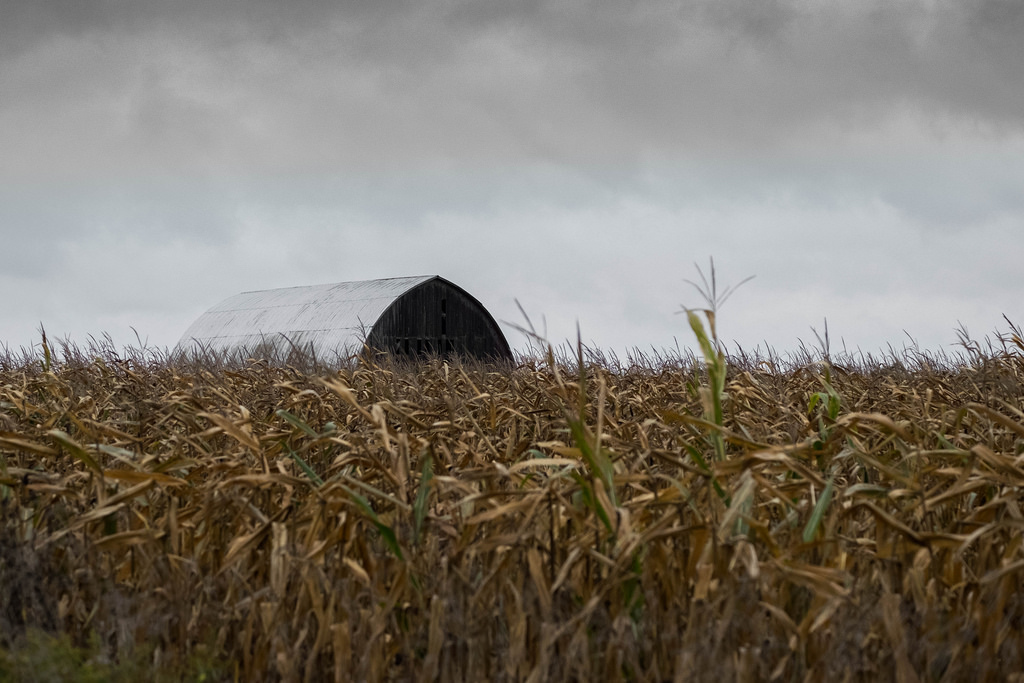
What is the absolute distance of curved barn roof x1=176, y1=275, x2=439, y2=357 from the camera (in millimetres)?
24125

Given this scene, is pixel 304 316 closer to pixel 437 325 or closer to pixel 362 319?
pixel 362 319

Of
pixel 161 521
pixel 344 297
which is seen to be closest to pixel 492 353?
pixel 344 297

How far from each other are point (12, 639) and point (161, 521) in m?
0.77

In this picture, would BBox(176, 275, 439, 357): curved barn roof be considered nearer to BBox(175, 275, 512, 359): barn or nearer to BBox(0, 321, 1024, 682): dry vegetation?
BBox(175, 275, 512, 359): barn

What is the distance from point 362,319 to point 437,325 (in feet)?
10.2

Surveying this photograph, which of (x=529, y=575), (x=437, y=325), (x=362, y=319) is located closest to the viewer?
(x=529, y=575)

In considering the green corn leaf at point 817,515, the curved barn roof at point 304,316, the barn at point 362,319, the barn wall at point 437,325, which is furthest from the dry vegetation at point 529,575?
the barn wall at point 437,325

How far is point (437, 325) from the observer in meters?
26.8

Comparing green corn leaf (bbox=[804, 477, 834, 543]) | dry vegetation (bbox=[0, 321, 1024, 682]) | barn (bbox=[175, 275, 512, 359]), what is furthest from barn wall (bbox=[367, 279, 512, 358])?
green corn leaf (bbox=[804, 477, 834, 543])

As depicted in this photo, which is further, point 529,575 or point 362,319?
point 362,319

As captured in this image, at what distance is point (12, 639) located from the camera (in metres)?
3.21

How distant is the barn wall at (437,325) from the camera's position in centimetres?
2486

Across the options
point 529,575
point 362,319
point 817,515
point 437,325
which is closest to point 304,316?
point 362,319

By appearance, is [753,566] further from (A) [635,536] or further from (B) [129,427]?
(B) [129,427]
